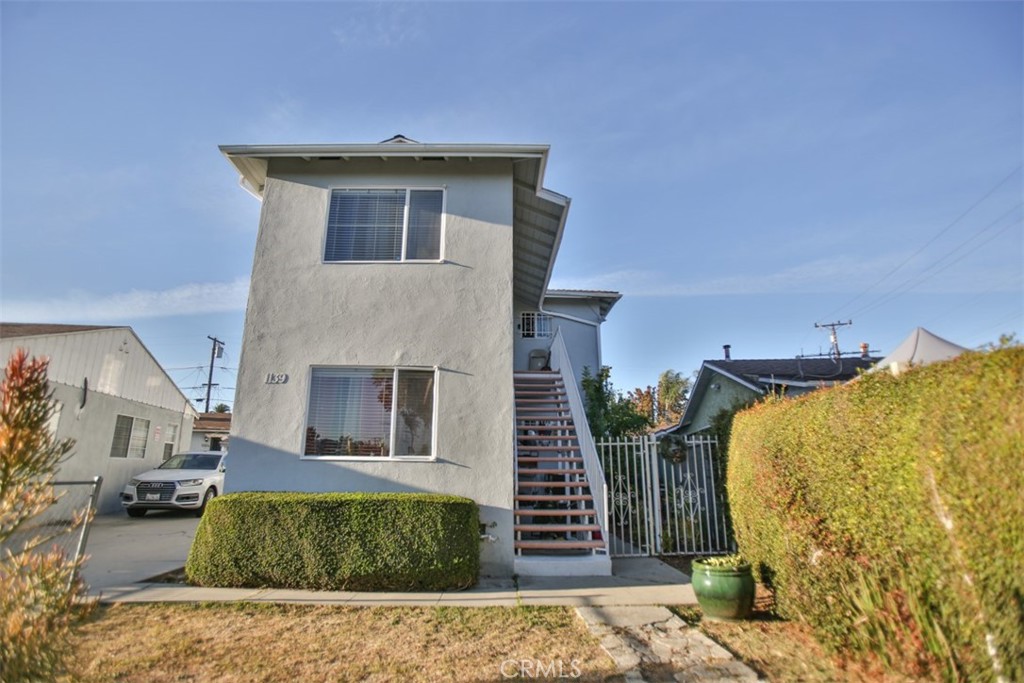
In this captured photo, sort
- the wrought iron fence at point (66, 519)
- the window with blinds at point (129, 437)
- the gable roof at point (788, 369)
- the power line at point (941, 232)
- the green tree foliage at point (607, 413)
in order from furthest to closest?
1. the window with blinds at point (129, 437)
2. the green tree foliage at point (607, 413)
3. the power line at point (941, 232)
4. the gable roof at point (788, 369)
5. the wrought iron fence at point (66, 519)

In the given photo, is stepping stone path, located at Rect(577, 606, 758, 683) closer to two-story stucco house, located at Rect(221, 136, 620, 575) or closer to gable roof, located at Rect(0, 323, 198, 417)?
two-story stucco house, located at Rect(221, 136, 620, 575)

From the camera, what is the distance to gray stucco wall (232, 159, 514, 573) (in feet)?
25.2

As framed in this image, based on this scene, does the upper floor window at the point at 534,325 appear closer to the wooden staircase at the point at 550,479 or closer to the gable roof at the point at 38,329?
the wooden staircase at the point at 550,479

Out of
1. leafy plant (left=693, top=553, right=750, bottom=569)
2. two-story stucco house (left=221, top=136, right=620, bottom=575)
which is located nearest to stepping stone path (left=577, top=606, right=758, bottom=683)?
leafy plant (left=693, top=553, right=750, bottom=569)

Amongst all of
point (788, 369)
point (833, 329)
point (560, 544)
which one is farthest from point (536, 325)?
point (833, 329)

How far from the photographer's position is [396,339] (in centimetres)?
820

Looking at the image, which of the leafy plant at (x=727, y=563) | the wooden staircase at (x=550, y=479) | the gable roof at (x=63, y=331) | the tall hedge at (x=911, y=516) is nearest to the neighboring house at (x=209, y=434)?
the gable roof at (x=63, y=331)

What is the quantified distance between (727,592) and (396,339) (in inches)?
226

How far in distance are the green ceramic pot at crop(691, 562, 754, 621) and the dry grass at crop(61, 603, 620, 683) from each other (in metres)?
1.44

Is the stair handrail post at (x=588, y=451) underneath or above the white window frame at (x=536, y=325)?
underneath

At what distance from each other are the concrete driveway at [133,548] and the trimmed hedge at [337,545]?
1124 millimetres

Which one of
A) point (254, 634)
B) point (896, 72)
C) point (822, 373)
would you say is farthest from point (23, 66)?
point (822, 373)

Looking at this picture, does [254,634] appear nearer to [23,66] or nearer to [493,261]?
[493,261]

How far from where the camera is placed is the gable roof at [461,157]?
28.0ft
